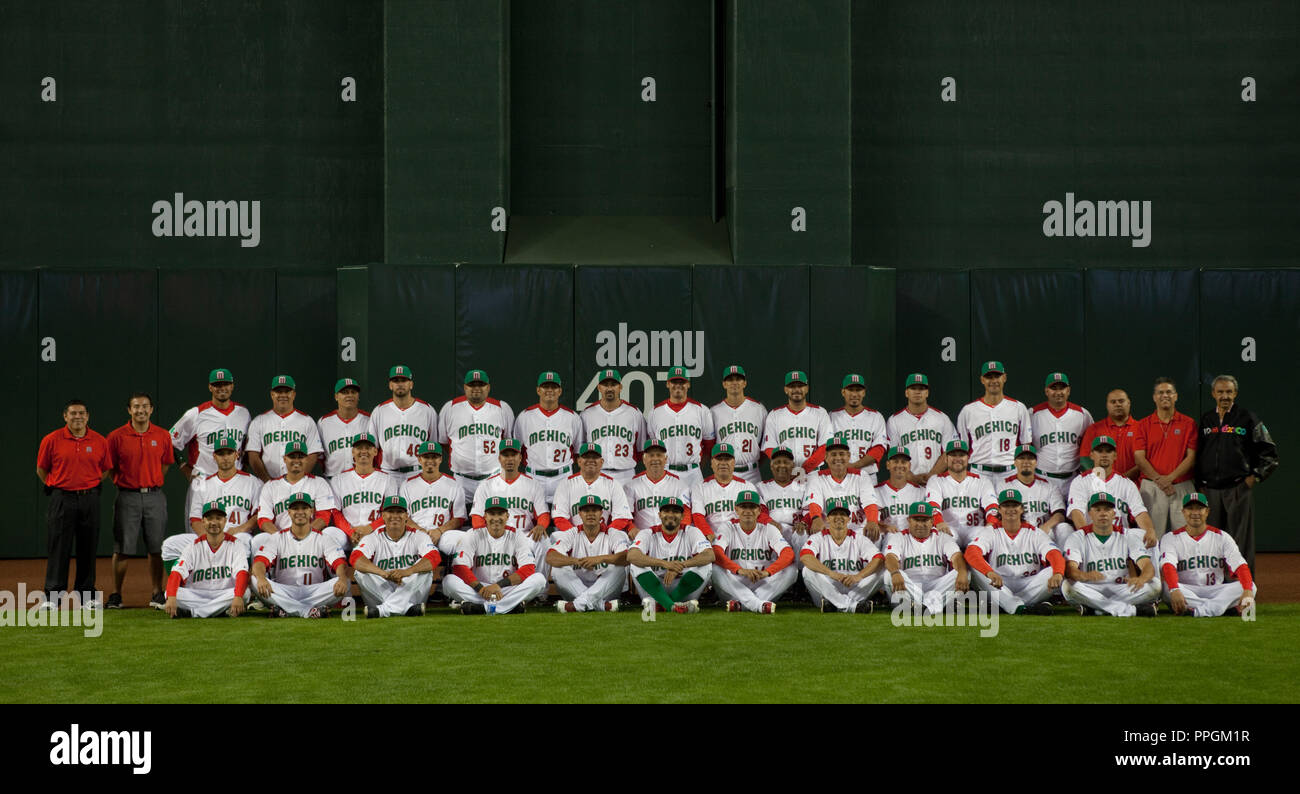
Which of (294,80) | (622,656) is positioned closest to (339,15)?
(294,80)

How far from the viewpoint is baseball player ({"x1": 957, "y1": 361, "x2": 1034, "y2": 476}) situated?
14.1 meters

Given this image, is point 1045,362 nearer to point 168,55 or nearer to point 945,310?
point 945,310

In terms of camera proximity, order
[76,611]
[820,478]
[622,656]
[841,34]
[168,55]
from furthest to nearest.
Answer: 1. [168,55]
2. [841,34]
3. [820,478]
4. [76,611]
5. [622,656]

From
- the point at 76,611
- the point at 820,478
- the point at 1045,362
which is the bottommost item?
the point at 76,611

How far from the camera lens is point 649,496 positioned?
13758 mm

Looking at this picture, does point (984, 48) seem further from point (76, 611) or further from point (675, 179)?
point (76, 611)

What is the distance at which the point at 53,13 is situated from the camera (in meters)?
18.9

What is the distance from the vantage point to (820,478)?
536 inches

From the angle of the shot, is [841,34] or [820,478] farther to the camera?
[841,34]

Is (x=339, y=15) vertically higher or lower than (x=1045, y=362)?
higher

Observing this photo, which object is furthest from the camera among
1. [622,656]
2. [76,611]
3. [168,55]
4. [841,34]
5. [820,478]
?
[168,55]

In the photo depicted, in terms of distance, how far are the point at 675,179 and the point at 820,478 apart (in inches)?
274

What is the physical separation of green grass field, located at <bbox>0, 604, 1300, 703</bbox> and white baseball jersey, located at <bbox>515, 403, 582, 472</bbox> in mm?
2365

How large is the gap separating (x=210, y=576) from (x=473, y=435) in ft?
10.1
